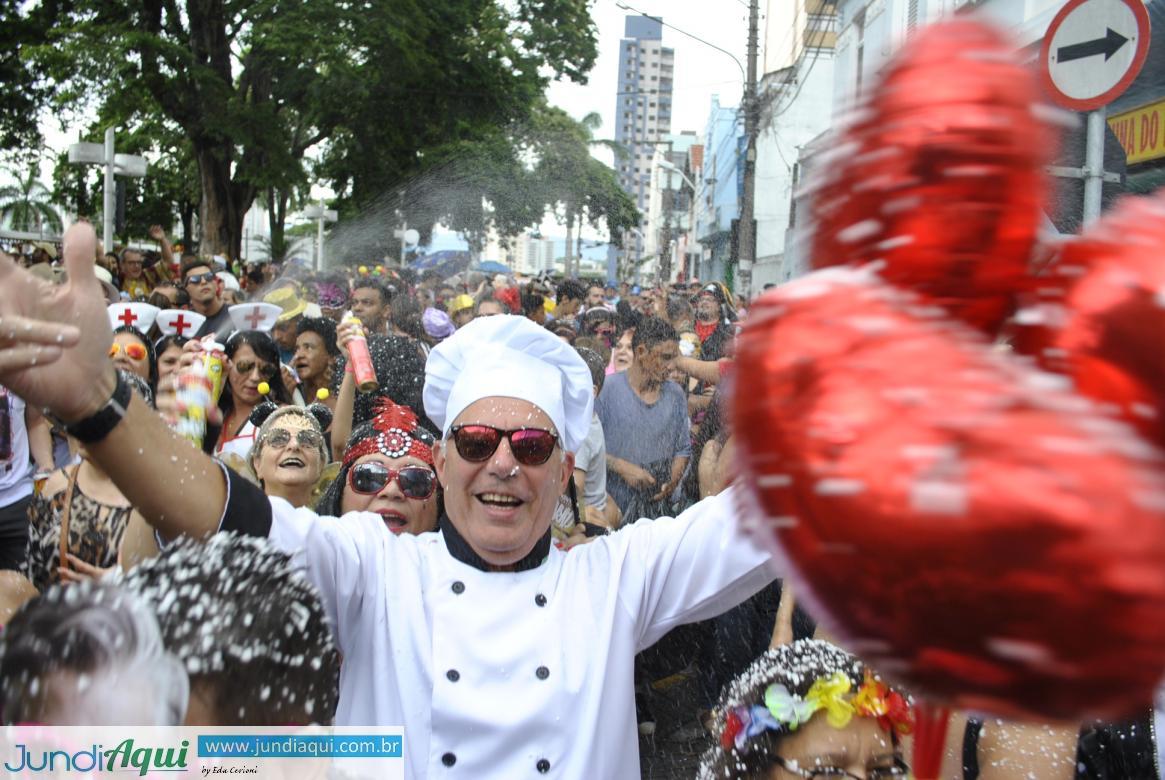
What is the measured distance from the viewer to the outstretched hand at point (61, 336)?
46.6 inches

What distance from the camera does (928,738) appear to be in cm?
73

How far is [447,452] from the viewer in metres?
2.13

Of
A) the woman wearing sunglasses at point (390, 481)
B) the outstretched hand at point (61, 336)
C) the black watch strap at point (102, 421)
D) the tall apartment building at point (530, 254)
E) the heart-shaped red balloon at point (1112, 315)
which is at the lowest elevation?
the tall apartment building at point (530, 254)

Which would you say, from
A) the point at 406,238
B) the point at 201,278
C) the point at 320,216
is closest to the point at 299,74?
the point at 320,216

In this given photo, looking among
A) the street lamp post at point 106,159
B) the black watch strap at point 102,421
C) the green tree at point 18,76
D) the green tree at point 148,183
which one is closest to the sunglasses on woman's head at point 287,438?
the black watch strap at point 102,421

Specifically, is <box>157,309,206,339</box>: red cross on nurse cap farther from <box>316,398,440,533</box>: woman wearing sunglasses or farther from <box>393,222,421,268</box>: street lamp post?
<box>393,222,421,268</box>: street lamp post

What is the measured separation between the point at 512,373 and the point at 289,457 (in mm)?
1635

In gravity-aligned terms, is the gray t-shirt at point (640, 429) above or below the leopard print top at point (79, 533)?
below

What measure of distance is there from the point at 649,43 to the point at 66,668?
138 metres

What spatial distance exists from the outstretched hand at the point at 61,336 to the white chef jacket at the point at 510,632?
0.51 metres

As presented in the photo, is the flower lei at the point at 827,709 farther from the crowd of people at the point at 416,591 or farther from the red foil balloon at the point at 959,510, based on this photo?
the red foil balloon at the point at 959,510

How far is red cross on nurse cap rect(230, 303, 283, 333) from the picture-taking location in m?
6.25

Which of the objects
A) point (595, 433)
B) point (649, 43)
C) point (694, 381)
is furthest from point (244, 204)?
→ point (649, 43)

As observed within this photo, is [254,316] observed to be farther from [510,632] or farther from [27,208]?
[27,208]
